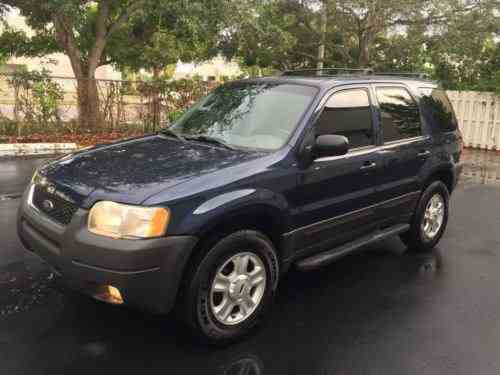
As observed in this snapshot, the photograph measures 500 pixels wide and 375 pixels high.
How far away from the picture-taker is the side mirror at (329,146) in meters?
3.74

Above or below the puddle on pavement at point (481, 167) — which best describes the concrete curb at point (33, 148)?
above

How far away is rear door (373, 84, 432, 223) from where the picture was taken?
464 cm

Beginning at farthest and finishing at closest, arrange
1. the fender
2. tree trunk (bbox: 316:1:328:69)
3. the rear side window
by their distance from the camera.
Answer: tree trunk (bbox: 316:1:328:69)
the rear side window
the fender

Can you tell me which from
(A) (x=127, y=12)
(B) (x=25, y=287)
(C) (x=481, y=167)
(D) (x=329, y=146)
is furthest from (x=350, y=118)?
(A) (x=127, y=12)

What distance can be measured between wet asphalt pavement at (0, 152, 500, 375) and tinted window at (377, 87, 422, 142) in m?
1.30

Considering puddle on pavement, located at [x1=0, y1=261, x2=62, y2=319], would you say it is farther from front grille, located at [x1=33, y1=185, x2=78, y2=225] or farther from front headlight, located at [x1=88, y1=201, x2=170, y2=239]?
front headlight, located at [x1=88, y1=201, x2=170, y2=239]

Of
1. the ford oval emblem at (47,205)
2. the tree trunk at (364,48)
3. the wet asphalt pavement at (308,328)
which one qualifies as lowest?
the wet asphalt pavement at (308,328)

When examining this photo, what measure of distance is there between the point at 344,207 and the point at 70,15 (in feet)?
30.5

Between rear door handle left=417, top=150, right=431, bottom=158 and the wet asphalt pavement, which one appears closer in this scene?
the wet asphalt pavement

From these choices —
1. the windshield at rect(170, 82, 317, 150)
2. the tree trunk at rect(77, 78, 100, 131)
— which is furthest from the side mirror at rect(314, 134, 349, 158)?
the tree trunk at rect(77, 78, 100, 131)

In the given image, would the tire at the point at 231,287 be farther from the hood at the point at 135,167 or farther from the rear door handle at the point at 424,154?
the rear door handle at the point at 424,154

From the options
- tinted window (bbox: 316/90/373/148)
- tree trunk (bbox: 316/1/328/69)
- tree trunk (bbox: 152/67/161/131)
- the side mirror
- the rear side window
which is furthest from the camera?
tree trunk (bbox: 316/1/328/69)

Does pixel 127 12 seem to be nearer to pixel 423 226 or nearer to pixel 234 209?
pixel 423 226

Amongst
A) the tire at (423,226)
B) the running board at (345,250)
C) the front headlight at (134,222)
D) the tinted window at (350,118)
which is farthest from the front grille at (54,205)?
the tire at (423,226)
